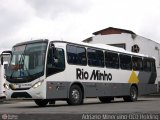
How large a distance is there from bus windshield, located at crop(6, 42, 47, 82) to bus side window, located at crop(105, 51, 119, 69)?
5112mm

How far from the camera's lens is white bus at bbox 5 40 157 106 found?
18.3 metres

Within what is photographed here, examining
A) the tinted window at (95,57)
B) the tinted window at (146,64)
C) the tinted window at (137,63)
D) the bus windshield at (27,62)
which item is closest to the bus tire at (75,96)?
the tinted window at (95,57)

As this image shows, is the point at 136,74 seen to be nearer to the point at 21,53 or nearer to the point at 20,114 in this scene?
the point at 21,53

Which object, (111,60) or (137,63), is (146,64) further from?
(111,60)

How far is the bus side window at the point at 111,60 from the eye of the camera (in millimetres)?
22950

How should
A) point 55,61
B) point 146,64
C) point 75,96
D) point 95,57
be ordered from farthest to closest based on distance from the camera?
point 146,64, point 95,57, point 75,96, point 55,61

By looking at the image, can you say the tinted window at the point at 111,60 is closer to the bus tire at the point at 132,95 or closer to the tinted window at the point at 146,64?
the bus tire at the point at 132,95

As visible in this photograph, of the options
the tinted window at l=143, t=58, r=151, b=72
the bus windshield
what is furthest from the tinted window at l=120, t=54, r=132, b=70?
the bus windshield

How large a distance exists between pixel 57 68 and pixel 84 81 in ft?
7.49

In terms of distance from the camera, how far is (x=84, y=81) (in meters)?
20.7

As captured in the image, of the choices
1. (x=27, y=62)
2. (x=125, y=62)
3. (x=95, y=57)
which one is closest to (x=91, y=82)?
(x=95, y=57)

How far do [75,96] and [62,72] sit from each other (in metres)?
1.43

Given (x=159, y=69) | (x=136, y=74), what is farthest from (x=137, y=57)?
(x=159, y=69)

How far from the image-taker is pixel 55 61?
1875 cm
